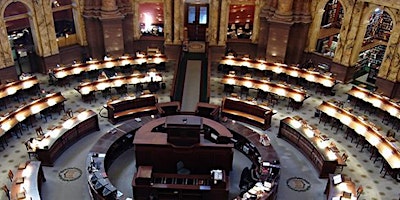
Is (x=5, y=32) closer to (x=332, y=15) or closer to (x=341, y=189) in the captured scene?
(x=341, y=189)

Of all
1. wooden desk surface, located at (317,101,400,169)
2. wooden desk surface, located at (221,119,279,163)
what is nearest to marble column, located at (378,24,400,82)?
wooden desk surface, located at (317,101,400,169)

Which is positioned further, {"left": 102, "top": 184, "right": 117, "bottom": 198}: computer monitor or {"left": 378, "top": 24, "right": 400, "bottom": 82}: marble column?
{"left": 378, "top": 24, "right": 400, "bottom": 82}: marble column

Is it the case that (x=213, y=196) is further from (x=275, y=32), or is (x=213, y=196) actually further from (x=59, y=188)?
(x=275, y=32)

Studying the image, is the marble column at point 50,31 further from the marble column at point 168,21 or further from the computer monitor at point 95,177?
the computer monitor at point 95,177

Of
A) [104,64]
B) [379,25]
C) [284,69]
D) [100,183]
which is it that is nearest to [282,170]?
[100,183]

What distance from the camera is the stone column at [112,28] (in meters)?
23.3

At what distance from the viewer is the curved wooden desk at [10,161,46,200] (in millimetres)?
12445

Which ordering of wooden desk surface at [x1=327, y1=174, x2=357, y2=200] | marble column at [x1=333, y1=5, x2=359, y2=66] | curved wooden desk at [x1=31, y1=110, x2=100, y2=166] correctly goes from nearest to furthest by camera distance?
1. wooden desk surface at [x1=327, y1=174, x2=357, y2=200]
2. curved wooden desk at [x1=31, y1=110, x2=100, y2=166]
3. marble column at [x1=333, y1=5, x2=359, y2=66]

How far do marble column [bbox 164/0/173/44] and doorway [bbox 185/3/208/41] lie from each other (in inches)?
52.4

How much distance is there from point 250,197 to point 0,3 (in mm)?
16711

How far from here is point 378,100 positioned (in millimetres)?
19422

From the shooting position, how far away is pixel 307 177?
1534 centimetres

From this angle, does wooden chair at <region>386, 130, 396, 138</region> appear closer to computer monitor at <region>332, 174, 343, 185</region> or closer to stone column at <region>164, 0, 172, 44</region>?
computer monitor at <region>332, 174, 343, 185</region>

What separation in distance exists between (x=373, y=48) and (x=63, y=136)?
21.5m
